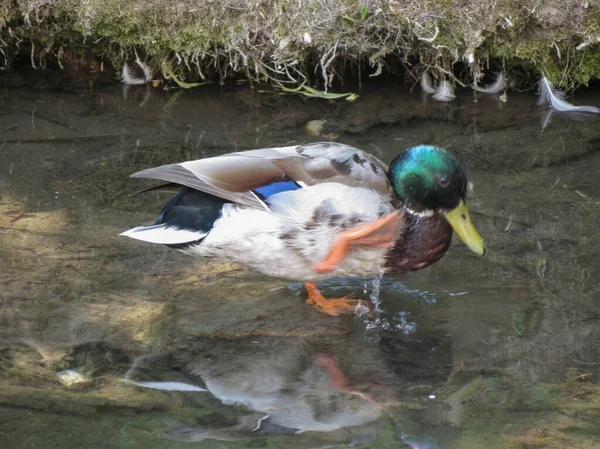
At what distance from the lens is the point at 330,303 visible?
12.0 feet

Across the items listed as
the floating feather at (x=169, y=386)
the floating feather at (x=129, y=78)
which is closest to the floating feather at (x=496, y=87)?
the floating feather at (x=129, y=78)

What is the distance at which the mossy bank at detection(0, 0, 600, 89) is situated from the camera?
5.52 m

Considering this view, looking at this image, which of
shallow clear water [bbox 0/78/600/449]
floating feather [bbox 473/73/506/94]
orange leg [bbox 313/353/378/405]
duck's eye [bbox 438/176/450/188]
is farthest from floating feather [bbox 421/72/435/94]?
orange leg [bbox 313/353/378/405]

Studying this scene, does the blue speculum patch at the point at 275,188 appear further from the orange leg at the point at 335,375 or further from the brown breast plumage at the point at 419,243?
the orange leg at the point at 335,375

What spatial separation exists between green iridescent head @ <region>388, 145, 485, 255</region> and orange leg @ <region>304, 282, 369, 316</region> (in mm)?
515

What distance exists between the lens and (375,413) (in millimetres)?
2828

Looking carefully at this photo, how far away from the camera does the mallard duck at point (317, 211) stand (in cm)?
334

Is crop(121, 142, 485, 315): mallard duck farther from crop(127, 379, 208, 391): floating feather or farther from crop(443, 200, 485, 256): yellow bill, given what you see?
crop(127, 379, 208, 391): floating feather

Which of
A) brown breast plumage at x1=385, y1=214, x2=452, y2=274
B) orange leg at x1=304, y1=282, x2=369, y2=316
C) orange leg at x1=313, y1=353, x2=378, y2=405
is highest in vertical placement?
brown breast plumage at x1=385, y1=214, x2=452, y2=274

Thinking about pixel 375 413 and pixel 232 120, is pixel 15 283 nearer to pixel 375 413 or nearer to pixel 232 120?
pixel 375 413

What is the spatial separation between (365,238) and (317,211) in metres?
0.23

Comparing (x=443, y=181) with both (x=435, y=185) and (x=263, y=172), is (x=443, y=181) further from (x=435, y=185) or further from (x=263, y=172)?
(x=263, y=172)

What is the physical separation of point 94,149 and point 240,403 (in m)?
2.57

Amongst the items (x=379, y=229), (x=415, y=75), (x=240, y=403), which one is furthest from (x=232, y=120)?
(x=240, y=403)
